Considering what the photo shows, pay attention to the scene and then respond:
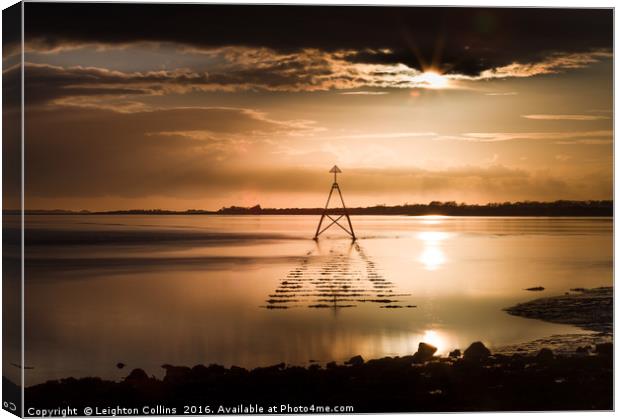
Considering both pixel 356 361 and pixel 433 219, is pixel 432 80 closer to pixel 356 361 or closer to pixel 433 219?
pixel 433 219

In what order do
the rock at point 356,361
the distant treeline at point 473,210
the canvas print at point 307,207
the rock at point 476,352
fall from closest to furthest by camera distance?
the canvas print at point 307,207
the rock at point 356,361
the rock at point 476,352
the distant treeline at point 473,210

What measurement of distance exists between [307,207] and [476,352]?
1779 mm

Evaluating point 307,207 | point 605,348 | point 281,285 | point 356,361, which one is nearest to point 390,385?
point 356,361

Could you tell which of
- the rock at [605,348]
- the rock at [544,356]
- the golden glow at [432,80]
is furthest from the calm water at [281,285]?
the golden glow at [432,80]

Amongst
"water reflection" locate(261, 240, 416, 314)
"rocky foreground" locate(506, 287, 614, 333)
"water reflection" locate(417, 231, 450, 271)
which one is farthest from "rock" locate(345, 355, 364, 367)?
"rocky foreground" locate(506, 287, 614, 333)

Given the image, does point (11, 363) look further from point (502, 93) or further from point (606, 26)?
point (606, 26)

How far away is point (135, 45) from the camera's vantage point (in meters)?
7.80

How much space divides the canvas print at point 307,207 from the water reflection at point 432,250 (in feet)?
0.08

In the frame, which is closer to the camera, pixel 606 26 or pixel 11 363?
pixel 11 363

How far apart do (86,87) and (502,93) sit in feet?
10.7

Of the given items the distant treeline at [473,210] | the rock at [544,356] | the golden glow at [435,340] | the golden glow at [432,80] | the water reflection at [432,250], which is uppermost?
the golden glow at [432,80]

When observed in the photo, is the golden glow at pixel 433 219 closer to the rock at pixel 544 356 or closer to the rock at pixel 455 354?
the rock at pixel 455 354

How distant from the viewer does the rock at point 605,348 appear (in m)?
8.16

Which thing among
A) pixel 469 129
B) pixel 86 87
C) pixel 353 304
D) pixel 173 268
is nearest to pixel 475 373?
pixel 353 304
